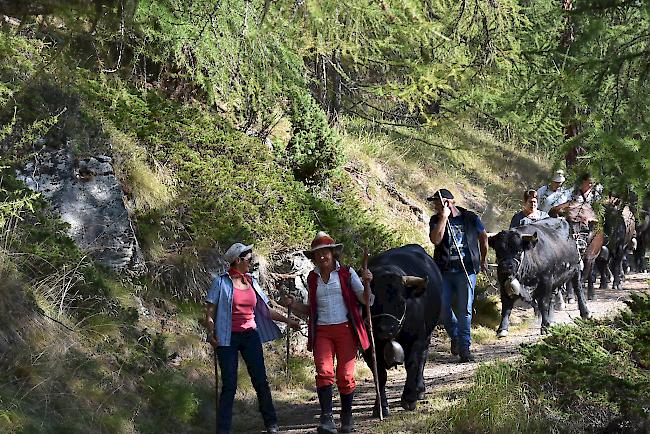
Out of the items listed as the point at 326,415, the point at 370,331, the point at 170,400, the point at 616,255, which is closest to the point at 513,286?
the point at 370,331

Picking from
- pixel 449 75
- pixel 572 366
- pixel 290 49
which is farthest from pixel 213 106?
pixel 572 366

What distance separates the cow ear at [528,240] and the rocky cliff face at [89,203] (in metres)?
5.29

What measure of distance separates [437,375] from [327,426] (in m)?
3.10

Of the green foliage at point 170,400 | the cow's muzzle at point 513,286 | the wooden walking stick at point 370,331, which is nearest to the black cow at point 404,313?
the wooden walking stick at point 370,331

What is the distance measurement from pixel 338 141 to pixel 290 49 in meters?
2.18

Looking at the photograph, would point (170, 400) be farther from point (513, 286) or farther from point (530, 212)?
point (530, 212)

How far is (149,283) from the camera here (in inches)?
420

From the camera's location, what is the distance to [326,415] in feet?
26.6

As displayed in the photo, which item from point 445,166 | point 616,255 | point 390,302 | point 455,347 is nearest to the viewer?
point 390,302

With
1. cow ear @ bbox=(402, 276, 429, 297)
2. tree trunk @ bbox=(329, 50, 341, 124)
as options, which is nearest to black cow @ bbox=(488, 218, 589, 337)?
cow ear @ bbox=(402, 276, 429, 297)

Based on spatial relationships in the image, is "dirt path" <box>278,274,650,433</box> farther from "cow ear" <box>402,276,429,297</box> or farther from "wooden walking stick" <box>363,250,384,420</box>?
"cow ear" <box>402,276,429,297</box>

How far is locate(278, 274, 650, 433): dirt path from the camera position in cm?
Answer: 899

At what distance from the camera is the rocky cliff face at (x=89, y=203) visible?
1027 cm

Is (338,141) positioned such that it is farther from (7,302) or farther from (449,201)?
(7,302)
